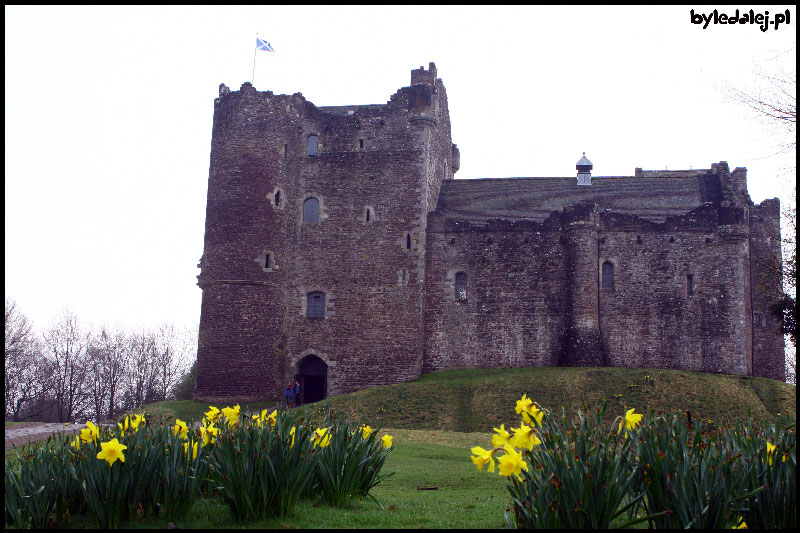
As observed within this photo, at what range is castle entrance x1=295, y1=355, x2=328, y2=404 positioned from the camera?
32.4 m

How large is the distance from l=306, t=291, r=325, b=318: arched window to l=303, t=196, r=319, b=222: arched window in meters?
3.26

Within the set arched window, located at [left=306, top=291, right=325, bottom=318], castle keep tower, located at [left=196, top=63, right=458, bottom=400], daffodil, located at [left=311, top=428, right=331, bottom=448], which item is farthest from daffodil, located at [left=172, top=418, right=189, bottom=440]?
arched window, located at [left=306, top=291, right=325, bottom=318]

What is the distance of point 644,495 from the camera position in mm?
6906

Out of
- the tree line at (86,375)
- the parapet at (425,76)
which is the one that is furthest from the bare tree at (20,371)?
the parapet at (425,76)

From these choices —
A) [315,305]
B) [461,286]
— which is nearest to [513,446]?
[461,286]

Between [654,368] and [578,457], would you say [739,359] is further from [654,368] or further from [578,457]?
[578,457]

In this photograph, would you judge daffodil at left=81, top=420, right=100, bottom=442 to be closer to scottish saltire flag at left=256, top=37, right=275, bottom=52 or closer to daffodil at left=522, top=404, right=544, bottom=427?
daffodil at left=522, top=404, right=544, bottom=427

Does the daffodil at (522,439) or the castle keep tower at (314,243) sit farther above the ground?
the castle keep tower at (314,243)

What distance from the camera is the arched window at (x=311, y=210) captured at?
3316 centimetres

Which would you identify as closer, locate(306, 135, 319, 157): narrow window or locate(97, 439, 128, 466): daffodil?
locate(97, 439, 128, 466): daffodil

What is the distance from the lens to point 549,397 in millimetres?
26203

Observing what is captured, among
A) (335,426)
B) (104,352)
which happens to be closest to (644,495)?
(335,426)

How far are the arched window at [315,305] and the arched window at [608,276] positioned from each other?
11764 millimetres

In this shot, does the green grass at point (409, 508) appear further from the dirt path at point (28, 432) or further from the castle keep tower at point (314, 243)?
the castle keep tower at point (314, 243)
